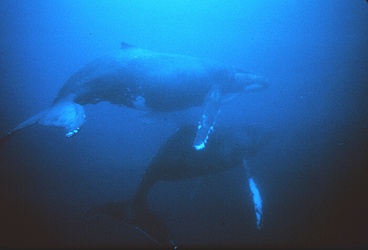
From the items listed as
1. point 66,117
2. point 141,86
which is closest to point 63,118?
point 66,117

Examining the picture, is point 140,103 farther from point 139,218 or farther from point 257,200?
point 257,200

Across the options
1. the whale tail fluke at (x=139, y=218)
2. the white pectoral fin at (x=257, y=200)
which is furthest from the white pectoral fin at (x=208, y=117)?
the whale tail fluke at (x=139, y=218)

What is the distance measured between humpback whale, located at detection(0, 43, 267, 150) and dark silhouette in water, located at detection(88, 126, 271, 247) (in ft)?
1.94

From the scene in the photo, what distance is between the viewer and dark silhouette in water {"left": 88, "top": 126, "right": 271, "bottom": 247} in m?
7.41

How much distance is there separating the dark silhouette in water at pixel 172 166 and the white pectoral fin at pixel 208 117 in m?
0.46

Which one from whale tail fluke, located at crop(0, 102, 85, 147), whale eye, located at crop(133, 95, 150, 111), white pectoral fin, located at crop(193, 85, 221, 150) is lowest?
white pectoral fin, located at crop(193, 85, 221, 150)

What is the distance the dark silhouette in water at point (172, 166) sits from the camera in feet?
24.3

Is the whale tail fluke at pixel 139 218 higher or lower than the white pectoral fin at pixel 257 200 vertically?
higher

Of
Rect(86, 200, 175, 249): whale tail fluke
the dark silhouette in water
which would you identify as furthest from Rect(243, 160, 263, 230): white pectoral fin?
Rect(86, 200, 175, 249): whale tail fluke

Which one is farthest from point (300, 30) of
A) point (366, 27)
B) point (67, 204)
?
point (67, 204)

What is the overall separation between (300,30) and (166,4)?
38.5 metres

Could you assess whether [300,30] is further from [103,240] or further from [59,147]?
[103,240]

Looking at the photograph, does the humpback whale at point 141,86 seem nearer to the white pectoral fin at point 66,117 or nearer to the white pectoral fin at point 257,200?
the white pectoral fin at point 66,117

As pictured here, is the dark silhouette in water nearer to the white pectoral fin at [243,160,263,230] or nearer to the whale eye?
the white pectoral fin at [243,160,263,230]
